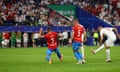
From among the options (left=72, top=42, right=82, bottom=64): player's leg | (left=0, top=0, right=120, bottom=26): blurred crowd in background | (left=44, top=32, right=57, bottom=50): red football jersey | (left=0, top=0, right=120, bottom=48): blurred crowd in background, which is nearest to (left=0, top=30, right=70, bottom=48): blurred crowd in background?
(left=0, top=0, right=120, bottom=48): blurred crowd in background

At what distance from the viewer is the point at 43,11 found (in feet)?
144

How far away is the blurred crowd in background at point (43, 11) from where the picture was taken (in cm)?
4200

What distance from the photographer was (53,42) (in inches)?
876

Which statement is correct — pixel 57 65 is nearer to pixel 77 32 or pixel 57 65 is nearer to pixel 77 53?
pixel 77 53

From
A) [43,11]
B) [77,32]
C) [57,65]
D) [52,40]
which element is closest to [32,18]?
[43,11]

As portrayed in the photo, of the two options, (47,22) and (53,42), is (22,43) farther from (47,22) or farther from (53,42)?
(53,42)

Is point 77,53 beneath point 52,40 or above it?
beneath

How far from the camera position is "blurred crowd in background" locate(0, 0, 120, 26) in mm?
42000

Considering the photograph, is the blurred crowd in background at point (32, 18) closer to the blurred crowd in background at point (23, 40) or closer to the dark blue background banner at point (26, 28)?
the blurred crowd in background at point (23, 40)

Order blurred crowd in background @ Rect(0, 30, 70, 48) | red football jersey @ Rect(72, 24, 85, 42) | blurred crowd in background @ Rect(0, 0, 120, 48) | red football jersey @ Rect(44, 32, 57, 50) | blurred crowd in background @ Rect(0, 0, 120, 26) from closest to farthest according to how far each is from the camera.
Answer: red football jersey @ Rect(72, 24, 85, 42)
red football jersey @ Rect(44, 32, 57, 50)
blurred crowd in background @ Rect(0, 30, 70, 48)
blurred crowd in background @ Rect(0, 0, 120, 48)
blurred crowd in background @ Rect(0, 0, 120, 26)

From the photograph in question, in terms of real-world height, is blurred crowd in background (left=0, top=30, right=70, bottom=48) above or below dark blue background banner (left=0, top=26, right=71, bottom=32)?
below

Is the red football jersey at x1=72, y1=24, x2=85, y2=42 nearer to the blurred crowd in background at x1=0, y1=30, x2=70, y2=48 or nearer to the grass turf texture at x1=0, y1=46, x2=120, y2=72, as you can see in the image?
the grass turf texture at x1=0, y1=46, x2=120, y2=72

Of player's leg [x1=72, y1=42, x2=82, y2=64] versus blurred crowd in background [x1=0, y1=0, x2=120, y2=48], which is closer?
player's leg [x1=72, y1=42, x2=82, y2=64]

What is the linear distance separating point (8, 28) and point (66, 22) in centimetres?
670
